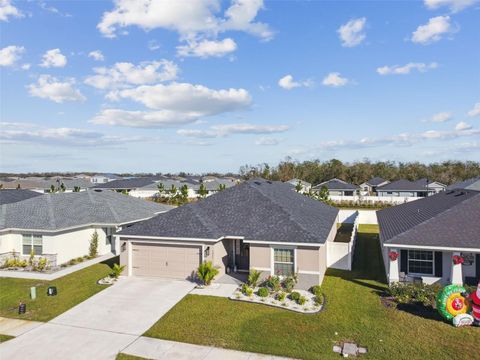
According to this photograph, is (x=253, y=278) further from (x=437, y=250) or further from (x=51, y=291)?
(x=51, y=291)

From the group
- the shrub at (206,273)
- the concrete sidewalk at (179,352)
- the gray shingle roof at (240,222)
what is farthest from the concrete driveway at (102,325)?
the gray shingle roof at (240,222)

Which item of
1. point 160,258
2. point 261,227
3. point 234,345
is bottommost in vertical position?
point 234,345

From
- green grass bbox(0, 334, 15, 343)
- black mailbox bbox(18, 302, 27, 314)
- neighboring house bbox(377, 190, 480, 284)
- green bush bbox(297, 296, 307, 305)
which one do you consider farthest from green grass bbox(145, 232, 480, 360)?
black mailbox bbox(18, 302, 27, 314)

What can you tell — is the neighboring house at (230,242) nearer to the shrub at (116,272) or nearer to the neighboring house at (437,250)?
the shrub at (116,272)

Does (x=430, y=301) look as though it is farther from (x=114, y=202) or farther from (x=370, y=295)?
(x=114, y=202)

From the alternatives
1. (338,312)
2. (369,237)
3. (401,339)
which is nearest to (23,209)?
(338,312)
